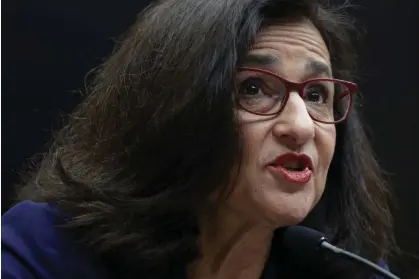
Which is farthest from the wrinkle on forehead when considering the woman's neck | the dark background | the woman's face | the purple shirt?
the dark background

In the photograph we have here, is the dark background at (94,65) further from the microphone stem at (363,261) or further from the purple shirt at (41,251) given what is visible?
the microphone stem at (363,261)

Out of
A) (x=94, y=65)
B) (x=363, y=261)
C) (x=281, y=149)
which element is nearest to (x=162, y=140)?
(x=281, y=149)

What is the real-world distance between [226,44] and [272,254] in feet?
1.21

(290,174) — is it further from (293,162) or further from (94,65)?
(94,65)

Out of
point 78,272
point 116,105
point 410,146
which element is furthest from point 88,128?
point 410,146

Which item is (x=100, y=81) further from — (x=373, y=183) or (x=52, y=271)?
(x=373, y=183)

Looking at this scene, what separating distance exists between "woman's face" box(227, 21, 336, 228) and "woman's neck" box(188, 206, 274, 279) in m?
0.04

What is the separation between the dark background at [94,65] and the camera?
147 centimetres

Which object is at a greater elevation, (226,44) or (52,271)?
(226,44)

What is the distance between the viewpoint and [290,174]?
0.98 meters

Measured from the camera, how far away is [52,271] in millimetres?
964

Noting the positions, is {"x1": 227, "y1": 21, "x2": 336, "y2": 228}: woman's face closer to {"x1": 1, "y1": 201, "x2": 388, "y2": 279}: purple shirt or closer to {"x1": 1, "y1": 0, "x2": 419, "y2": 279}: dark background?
{"x1": 1, "y1": 201, "x2": 388, "y2": 279}: purple shirt

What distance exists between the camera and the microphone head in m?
0.97

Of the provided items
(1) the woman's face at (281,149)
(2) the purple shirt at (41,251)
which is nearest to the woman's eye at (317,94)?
(1) the woman's face at (281,149)
